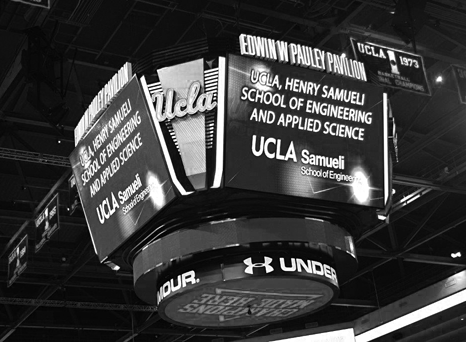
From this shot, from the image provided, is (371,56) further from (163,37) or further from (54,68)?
(54,68)

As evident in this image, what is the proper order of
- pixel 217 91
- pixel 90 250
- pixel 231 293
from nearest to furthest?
1. pixel 217 91
2. pixel 231 293
3. pixel 90 250

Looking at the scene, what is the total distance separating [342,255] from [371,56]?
372 cm

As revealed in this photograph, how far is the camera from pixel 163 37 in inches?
557

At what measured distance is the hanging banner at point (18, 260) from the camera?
1639 cm

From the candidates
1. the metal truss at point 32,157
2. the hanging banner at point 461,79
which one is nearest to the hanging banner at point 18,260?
the metal truss at point 32,157

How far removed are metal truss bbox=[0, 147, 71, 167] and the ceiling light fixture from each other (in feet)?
37.9

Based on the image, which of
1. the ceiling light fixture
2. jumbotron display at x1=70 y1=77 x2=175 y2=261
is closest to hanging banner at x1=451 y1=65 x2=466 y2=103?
jumbotron display at x1=70 y1=77 x2=175 y2=261

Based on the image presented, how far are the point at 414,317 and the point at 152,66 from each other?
15239 millimetres

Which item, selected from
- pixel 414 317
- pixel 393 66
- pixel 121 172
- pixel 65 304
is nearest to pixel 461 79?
pixel 393 66

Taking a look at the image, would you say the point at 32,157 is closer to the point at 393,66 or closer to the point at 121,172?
the point at 121,172

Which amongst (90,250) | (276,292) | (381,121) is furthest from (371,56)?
(90,250)

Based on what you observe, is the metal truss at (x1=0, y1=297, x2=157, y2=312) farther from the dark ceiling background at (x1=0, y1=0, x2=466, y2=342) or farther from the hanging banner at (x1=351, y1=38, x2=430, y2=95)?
the hanging banner at (x1=351, y1=38, x2=430, y2=95)

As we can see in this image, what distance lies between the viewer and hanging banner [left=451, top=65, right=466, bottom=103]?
13.8 metres

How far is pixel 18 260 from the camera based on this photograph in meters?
16.8
